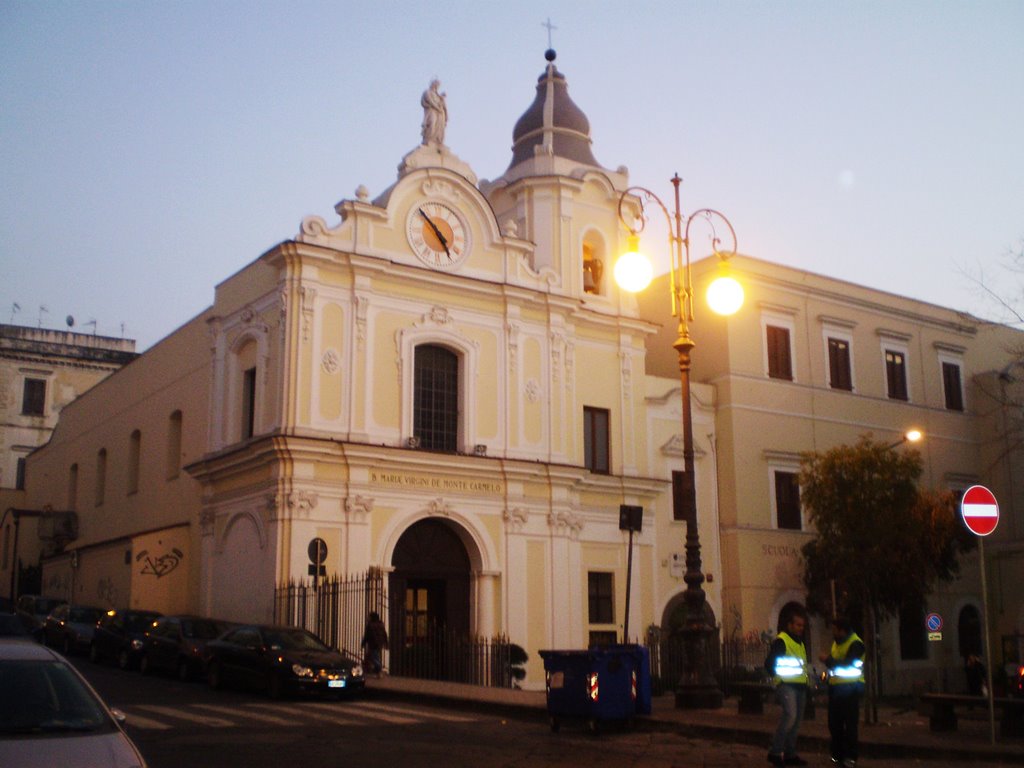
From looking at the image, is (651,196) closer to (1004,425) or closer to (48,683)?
(48,683)

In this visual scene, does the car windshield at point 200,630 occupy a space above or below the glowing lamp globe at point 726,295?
below

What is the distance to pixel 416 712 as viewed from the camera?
63.9 feet

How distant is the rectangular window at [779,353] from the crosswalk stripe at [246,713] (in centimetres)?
2352

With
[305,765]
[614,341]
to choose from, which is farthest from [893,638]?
[305,765]

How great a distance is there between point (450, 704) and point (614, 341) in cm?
1714

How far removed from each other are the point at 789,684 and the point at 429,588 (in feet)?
63.1

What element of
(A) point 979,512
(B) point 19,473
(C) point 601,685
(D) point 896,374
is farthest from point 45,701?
(B) point 19,473

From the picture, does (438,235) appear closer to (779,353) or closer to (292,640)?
(779,353)

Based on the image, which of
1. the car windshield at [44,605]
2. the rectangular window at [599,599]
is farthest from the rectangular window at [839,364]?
the car windshield at [44,605]

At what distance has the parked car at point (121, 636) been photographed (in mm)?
27953

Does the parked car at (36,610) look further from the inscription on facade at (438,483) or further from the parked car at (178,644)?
the inscription on facade at (438,483)

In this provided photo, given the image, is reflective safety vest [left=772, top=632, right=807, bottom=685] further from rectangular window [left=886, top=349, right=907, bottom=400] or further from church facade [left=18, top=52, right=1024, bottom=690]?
rectangular window [left=886, top=349, right=907, bottom=400]

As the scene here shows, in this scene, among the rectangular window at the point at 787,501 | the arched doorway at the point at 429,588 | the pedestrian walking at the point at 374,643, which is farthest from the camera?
the rectangular window at the point at 787,501

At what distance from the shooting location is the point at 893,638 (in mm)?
39250
